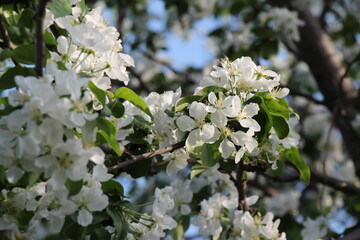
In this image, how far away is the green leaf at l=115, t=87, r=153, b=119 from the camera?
5.35ft

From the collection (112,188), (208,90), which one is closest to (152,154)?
(112,188)

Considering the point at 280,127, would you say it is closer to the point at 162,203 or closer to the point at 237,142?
the point at 237,142

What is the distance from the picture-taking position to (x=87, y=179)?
1490mm

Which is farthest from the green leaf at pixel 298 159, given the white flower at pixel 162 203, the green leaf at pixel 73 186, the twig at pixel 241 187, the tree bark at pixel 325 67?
the tree bark at pixel 325 67

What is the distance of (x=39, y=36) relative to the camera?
1298mm

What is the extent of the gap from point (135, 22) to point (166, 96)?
3.70 m

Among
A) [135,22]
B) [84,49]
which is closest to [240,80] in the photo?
[84,49]

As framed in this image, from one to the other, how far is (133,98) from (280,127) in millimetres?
449

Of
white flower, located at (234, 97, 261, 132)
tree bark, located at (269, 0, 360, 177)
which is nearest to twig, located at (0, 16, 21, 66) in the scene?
white flower, located at (234, 97, 261, 132)

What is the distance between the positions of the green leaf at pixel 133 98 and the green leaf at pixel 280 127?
0.38m

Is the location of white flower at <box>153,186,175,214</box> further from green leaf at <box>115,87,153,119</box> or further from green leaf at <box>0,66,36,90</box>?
green leaf at <box>0,66,36,90</box>

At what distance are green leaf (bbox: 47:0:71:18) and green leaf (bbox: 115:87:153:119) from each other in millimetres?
276

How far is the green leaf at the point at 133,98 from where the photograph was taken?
64.2 inches

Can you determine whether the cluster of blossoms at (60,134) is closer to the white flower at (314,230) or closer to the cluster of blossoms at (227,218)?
the cluster of blossoms at (227,218)
